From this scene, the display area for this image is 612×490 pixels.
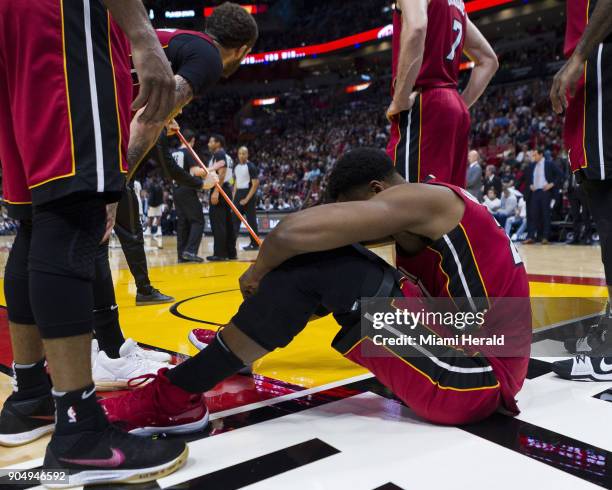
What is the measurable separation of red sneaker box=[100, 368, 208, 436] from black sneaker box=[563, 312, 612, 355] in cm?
165

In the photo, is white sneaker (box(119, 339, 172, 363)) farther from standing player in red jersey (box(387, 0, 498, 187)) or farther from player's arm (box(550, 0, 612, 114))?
player's arm (box(550, 0, 612, 114))

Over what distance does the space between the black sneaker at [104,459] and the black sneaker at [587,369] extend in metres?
1.44

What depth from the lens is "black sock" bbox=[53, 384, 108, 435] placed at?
1239 millimetres

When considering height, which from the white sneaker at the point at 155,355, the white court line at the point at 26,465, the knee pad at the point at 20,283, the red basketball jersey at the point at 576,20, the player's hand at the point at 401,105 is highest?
the red basketball jersey at the point at 576,20

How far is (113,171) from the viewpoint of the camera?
1258 millimetres

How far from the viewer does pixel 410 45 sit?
2.42 m

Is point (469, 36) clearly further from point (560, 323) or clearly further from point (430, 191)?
point (430, 191)

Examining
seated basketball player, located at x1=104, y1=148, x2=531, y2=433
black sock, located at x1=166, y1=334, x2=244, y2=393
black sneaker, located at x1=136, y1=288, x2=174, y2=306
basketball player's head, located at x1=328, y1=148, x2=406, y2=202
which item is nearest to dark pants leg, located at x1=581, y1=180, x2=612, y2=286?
seated basketball player, located at x1=104, y1=148, x2=531, y2=433

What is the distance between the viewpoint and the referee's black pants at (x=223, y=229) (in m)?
7.09

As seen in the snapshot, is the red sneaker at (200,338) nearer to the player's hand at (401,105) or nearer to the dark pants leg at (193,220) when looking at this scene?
the player's hand at (401,105)

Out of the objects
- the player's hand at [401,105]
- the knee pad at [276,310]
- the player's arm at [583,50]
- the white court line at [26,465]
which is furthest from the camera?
the player's hand at [401,105]

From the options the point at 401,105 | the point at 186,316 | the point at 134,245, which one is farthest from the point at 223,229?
the point at 401,105

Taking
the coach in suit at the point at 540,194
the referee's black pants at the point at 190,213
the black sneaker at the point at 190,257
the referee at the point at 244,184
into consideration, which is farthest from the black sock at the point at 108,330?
the coach in suit at the point at 540,194

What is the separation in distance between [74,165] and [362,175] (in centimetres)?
Result: 84
